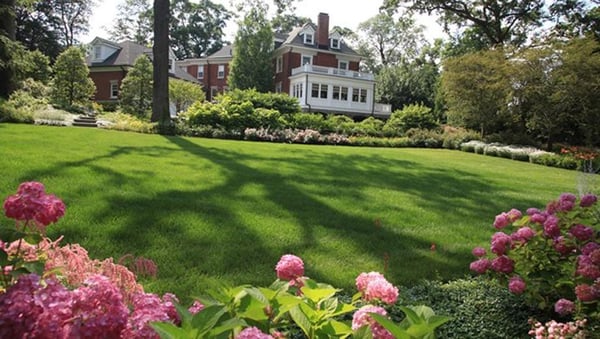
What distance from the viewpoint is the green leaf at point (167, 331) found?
3.67ft

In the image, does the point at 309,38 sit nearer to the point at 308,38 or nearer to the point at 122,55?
the point at 308,38

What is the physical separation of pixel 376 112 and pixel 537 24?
47.4 feet

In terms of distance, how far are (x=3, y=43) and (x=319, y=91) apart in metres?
25.6

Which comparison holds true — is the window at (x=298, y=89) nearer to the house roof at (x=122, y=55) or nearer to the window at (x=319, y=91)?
the window at (x=319, y=91)

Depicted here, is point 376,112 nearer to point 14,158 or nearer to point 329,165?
point 329,165

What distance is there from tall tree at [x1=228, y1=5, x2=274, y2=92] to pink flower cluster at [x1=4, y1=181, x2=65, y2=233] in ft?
125

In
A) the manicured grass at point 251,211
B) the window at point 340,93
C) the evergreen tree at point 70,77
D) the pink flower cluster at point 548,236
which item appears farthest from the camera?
the window at point 340,93

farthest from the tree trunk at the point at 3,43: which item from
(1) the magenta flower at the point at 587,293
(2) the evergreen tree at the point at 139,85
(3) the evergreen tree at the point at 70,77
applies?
(1) the magenta flower at the point at 587,293

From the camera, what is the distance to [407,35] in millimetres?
54594

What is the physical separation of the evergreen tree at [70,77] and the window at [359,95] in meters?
21.9

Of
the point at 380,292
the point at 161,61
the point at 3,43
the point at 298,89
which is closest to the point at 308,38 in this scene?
the point at 298,89

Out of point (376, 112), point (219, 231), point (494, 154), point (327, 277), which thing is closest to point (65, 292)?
point (327, 277)

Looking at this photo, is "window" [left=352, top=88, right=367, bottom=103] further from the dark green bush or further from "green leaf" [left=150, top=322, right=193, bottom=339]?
"green leaf" [left=150, top=322, right=193, bottom=339]

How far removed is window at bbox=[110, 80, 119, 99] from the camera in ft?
123
